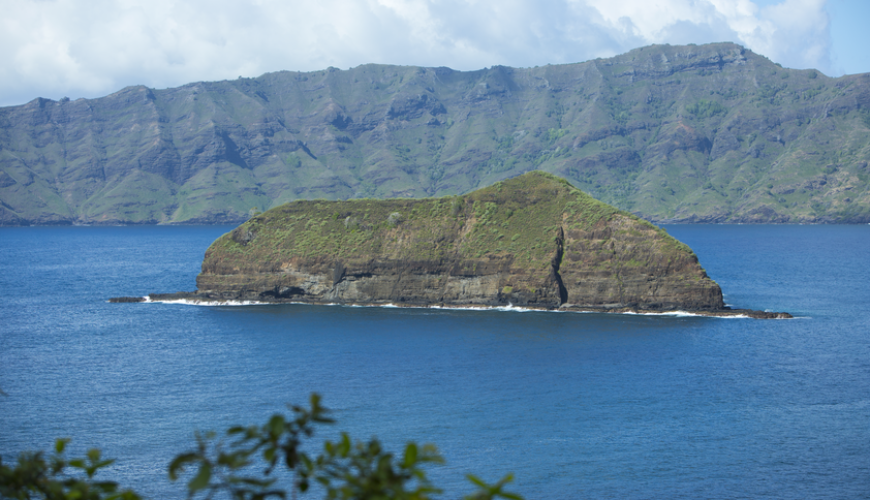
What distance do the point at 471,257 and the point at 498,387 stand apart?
41.7m

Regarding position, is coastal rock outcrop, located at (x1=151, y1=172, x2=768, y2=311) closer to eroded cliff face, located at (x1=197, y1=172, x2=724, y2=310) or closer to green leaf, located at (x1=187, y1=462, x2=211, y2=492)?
eroded cliff face, located at (x1=197, y1=172, x2=724, y2=310)

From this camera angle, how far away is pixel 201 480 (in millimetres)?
7113

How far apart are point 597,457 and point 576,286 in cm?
5259

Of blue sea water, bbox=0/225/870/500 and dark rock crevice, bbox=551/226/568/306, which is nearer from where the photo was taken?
blue sea water, bbox=0/225/870/500

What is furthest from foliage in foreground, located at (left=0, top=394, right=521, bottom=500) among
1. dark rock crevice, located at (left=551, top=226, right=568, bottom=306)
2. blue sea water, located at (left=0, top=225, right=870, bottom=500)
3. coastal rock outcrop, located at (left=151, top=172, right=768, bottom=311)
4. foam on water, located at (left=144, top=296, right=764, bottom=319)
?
dark rock crevice, located at (left=551, top=226, right=568, bottom=306)

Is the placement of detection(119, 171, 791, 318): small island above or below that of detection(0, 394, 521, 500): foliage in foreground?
above

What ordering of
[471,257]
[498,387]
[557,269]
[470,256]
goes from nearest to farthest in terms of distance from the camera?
[498,387]
[557,269]
[471,257]
[470,256]

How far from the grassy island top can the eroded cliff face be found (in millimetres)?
158

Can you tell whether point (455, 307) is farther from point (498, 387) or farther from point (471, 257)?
point (498, 387)

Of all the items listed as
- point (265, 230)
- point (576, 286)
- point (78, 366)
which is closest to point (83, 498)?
point (78, 366)

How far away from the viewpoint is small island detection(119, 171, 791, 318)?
90.2 meters

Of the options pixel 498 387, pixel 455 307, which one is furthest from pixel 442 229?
pixel 498 387

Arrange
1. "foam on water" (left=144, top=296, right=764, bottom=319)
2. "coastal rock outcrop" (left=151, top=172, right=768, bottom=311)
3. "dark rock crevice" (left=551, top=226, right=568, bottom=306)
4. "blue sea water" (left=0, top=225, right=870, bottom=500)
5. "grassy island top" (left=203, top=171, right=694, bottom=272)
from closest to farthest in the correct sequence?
"blue sea water" (left=0, top=225, right=870, bottom=500), "foam on water" (left=144, top=296, right=764, bottom=319), "coastal rock outcrop" (left=151, top=172, right=768, bottom=311), "dark rock crevice" (left=551, top=226, right=568, bottom=306), "grassy island top" (left=203, top=171, right=694, bottom=272)

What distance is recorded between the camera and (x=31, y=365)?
220 feet
